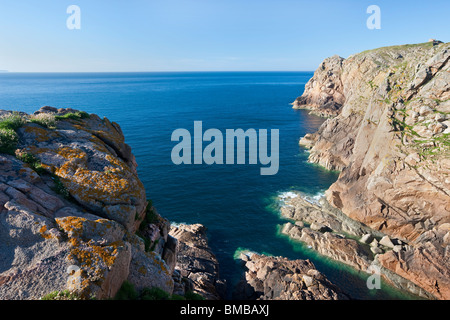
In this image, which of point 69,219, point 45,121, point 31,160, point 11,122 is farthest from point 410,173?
point 11,122

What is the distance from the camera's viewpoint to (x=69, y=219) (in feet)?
33.2

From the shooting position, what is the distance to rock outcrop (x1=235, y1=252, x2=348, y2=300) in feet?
77.8

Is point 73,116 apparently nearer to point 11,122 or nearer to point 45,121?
point 45,121

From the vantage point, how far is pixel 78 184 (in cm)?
1184

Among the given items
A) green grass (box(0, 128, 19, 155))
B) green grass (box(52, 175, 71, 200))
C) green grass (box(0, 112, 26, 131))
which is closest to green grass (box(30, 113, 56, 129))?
green grass (box(0, 112, 26, 131))

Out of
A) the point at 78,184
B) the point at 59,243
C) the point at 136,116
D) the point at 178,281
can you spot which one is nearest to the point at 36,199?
the point at 78,184

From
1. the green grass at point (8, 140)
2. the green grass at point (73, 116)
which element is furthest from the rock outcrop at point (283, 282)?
the green grass at point (8, 140)

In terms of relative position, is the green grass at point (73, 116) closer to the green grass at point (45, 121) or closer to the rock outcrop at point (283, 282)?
the green grass at point (45, 121)

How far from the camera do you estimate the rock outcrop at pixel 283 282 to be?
23.7m

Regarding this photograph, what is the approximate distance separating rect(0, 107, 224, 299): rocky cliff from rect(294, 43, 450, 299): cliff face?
29.5 metres

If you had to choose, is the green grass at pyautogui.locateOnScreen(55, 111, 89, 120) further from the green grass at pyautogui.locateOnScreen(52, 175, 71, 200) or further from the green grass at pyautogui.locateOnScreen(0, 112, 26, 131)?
the green grass at pyautogui.locateOnScreen(52, 175, 71, 200)

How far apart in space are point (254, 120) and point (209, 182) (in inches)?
2343

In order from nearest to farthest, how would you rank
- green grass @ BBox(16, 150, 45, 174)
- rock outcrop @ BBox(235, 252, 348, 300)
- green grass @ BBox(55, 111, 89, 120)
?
green grass @ BBox(16, 150, 45, 174) → green grass @ BBox(55, 111, 89, 120) → rock outcrop @ BBox(235, 252, 348, 300)

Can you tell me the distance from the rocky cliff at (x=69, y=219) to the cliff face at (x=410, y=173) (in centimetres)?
2946
